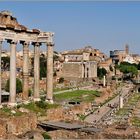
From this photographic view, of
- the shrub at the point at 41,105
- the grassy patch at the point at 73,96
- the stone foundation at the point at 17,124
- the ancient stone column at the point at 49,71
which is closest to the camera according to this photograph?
the stone foundation at the point at 17,124

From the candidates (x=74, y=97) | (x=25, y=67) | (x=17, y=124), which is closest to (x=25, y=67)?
(x=25, y=67)

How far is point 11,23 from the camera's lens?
32281 millimetres

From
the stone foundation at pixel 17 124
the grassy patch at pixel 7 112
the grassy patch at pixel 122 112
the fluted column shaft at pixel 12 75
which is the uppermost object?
the fluted column shaft at pixel 12 75

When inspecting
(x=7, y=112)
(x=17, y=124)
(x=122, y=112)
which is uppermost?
(x=7, y=112)

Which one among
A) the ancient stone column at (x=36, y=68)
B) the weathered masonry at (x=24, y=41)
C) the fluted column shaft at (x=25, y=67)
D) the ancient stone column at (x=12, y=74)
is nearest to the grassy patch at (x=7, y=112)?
the ancient stone column at (x=12, y=74)

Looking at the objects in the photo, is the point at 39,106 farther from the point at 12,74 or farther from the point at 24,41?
the point at 24,41

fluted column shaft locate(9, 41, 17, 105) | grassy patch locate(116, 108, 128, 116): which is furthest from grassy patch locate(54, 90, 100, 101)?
fluted column shaft locate(9, 41, 17, 105)

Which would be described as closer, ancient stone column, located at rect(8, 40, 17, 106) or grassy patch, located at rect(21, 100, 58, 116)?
ancient stone column, located at rect(8, 40, 17, 106)

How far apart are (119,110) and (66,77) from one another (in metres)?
55.7

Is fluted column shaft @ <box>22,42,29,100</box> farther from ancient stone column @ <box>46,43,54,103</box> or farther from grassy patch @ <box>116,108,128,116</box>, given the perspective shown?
grassy patch @ <box>116,108,128,116</box>

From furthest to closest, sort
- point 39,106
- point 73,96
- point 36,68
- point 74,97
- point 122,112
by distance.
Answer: point 73,96
point 74,97
point 122,112
point 36,68
point 39,106

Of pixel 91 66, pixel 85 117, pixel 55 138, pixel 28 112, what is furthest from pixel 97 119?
pixel 91 66

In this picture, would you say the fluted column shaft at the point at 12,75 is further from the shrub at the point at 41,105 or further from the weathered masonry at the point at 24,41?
the shrub at the point at 41,105

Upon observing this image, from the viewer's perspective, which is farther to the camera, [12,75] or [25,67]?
[25,67]
